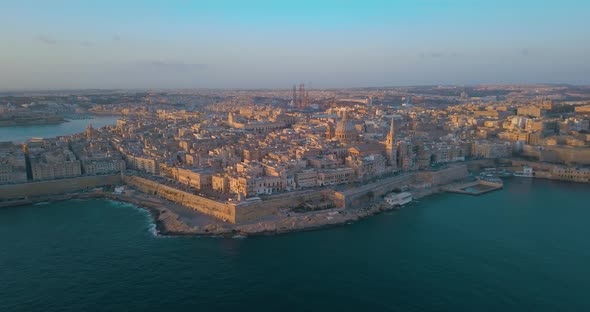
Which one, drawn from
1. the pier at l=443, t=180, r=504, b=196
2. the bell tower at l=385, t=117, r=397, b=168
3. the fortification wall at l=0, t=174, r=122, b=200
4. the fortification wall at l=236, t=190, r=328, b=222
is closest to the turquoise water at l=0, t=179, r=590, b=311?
the fortification wall at l=236, t=190, r=328, b=222

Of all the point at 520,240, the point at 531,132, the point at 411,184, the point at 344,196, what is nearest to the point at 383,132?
the point at 531,132

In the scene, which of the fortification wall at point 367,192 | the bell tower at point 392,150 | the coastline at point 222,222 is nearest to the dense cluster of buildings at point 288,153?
the bell tower at point 392,150

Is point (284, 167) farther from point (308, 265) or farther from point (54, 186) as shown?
point (54, 186)

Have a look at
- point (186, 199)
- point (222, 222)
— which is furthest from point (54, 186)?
point (222, 222)

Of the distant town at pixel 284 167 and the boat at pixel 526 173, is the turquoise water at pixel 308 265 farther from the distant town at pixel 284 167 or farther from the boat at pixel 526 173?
the boat at pixel 526 173

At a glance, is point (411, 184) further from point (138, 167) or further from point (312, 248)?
point (138, 167)

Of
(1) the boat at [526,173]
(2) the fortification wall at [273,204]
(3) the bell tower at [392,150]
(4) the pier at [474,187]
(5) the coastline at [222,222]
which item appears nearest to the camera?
(5) the coastline at [222,222]
